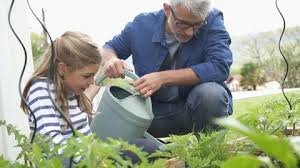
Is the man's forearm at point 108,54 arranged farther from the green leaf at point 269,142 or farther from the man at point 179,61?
the green leaf at point 269,142

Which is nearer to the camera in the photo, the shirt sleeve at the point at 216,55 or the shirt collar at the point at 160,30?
the shirt sleeve at the point at 216,55

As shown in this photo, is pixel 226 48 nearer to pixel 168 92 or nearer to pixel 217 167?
pixel 168 92

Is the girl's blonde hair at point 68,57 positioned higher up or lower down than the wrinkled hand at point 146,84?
higher up

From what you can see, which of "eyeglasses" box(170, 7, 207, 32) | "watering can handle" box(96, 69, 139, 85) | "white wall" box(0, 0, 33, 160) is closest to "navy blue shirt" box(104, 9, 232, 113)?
"eyeglasses" box(170, 7, 207, 32)

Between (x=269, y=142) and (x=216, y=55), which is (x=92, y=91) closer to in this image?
(x=216, y=55)

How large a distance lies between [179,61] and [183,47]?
0.05m

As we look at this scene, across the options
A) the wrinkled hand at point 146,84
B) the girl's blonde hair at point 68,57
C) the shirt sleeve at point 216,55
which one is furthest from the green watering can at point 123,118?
the shirt sleeve at point 216,55

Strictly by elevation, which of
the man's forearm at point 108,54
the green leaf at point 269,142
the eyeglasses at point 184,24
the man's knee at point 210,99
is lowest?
the man's knee at point 210,99

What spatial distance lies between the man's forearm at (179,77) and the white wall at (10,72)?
1.66 feet

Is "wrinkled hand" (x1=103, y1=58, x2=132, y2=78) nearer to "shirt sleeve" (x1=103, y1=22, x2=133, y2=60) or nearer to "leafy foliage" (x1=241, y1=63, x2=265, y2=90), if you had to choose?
"shirt sleeve" (x1=103, y1=22, x2=133, y2=60)

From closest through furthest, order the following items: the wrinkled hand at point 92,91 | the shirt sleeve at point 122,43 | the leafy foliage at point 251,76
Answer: the wrinkled hand at point 92,91, the shirt sleeve at point 122,43, the leafy foliage at point 251,76

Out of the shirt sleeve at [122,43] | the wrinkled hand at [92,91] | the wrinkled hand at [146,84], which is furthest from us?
the shirt sleeve at [122,43]

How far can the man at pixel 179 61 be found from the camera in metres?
1.55

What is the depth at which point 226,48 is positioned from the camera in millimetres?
1691
